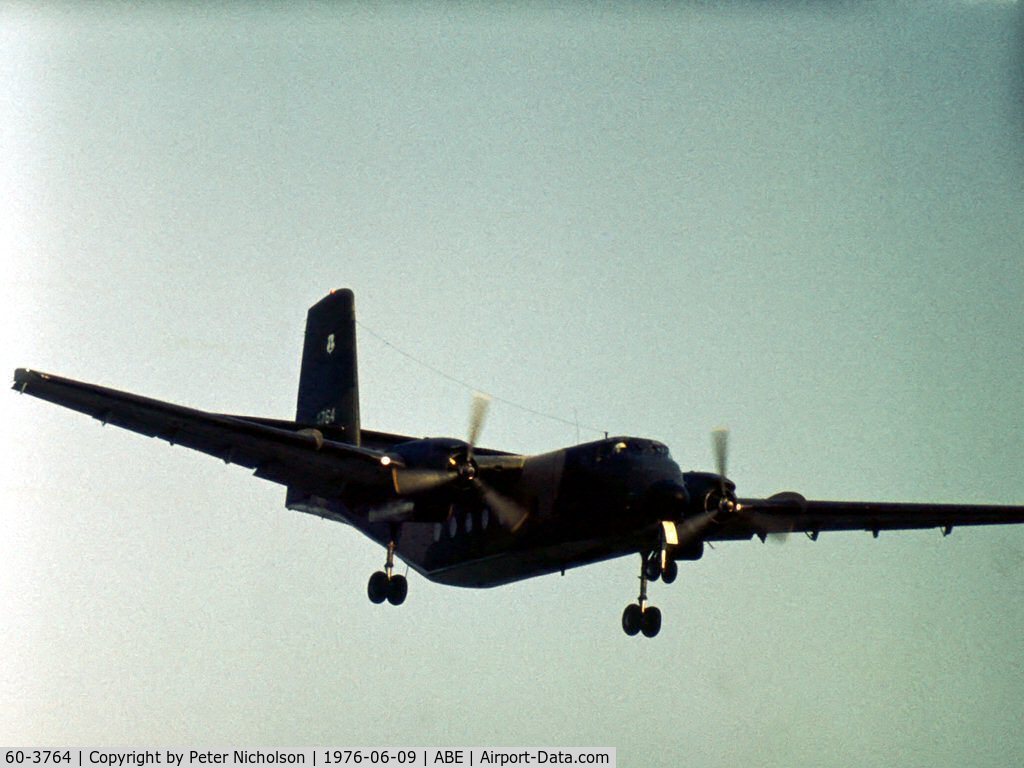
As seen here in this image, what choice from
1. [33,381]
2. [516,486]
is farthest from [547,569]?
[33,381]

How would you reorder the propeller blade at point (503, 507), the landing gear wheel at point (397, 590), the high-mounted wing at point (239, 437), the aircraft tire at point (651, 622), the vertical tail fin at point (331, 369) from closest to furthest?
the high-mounted wing at point (239, 437) → the propeller blade at point (503, 507) → the aircraft tire at point (651, 622) → the landing gear wheel at point (397, 590) → the vertical tail fin at point (331, 369)

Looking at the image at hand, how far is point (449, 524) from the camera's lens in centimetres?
2645

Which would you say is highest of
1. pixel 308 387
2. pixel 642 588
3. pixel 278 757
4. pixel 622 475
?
pixel 308 387

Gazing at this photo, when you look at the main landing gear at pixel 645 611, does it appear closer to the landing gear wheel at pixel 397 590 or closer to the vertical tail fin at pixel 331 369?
the landing gear wheel at pixel 397 590

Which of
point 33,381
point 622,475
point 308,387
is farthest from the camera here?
point 308,387

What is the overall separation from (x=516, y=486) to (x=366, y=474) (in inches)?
119

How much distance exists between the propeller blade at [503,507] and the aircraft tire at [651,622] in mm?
3236

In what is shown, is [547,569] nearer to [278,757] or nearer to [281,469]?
[281,469]

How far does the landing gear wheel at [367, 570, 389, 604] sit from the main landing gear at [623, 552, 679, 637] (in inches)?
210

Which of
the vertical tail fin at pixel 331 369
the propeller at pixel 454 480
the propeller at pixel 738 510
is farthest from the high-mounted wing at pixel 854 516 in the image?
the vertical tail fin at pixel 331 369

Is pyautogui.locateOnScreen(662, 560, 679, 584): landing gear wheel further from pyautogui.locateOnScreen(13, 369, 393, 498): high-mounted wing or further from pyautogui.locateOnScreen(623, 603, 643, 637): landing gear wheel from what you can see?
pyautogui.locateOnScreen(13, 369, 393, 498): high-mounted wing

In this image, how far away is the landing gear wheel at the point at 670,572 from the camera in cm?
2491

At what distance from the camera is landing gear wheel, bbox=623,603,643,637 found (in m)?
25.5

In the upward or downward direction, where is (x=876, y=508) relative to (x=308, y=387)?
downward
